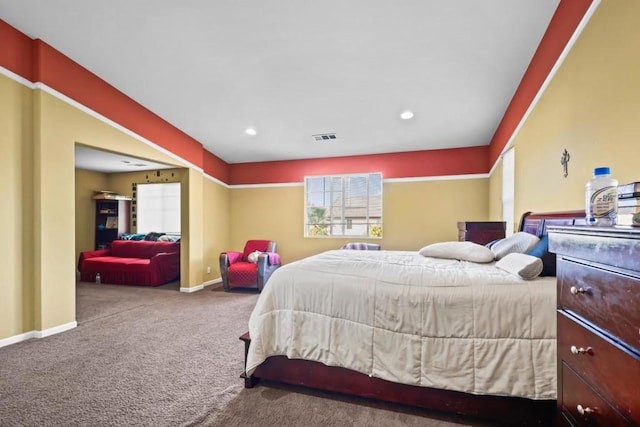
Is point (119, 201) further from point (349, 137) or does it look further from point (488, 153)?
point (488, 153)

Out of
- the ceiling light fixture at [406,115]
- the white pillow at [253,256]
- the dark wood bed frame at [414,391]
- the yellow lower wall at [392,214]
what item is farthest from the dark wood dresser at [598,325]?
the white pillow at [253,256]

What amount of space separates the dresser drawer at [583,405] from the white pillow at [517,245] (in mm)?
1078

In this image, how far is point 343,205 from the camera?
5707mm

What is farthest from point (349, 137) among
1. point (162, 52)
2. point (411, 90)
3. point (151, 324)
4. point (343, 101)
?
point (151, 324)

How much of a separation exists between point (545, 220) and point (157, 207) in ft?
25.7

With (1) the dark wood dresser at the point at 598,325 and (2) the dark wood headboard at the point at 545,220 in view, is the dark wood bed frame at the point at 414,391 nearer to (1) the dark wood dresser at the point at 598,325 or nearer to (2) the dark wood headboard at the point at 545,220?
(2) the dark wood headboard at the point at 545,220

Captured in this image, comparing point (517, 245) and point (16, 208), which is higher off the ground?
point (16, 208)

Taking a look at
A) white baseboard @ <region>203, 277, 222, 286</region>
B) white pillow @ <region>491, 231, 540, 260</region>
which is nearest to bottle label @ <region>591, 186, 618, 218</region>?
white pillow @ <region>491, 231, 540, 260</region>

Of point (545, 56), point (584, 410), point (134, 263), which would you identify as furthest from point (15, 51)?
point (545, 56)

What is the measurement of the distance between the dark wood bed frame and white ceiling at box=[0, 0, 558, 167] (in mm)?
1780

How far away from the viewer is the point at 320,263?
7.06ft

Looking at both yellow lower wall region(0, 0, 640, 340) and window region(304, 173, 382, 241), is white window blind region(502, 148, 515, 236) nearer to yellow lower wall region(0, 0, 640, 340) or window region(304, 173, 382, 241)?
yellow lower wall region(0, 0, 640, 340)

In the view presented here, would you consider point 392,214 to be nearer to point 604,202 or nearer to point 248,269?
point 248,269

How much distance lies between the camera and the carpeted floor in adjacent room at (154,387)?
5.47ft
